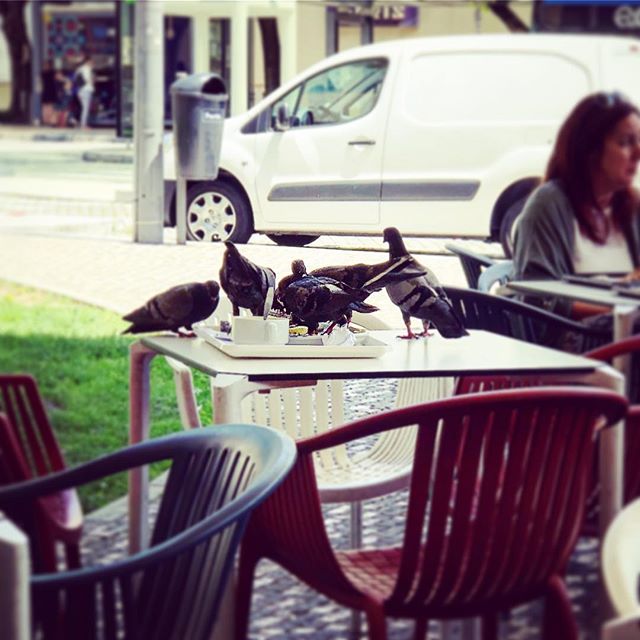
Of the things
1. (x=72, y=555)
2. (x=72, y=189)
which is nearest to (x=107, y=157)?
(x=72, y=189)

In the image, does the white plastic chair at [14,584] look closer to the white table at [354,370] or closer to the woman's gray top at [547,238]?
the white table at [354,370]

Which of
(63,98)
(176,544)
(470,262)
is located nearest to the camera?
(176,544)

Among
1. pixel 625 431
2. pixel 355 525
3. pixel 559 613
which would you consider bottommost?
pixel 355 525

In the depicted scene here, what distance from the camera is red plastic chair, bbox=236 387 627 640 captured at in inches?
86.2

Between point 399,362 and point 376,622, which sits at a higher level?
point 399,362

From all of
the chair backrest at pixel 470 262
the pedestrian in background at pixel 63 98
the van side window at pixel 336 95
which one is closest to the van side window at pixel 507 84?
the van side window at pixel 336 95

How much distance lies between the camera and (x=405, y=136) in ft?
13.4

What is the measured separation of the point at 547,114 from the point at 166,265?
1.15 m

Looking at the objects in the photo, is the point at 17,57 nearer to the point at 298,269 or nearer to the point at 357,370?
the point at 298,269

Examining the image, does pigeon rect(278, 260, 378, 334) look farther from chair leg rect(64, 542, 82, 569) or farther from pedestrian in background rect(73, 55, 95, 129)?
pedestrian in background rect(73, 55, 95, 129)

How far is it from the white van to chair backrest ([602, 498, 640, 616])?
2.50 meters

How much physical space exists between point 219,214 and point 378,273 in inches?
43.2

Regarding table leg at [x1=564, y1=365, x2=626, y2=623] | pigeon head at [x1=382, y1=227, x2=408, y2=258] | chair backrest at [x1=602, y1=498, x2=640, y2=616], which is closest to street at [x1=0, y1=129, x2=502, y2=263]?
pigeon head at [x1=382, y1=227, x2=408, y2=258]

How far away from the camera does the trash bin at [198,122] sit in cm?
384
